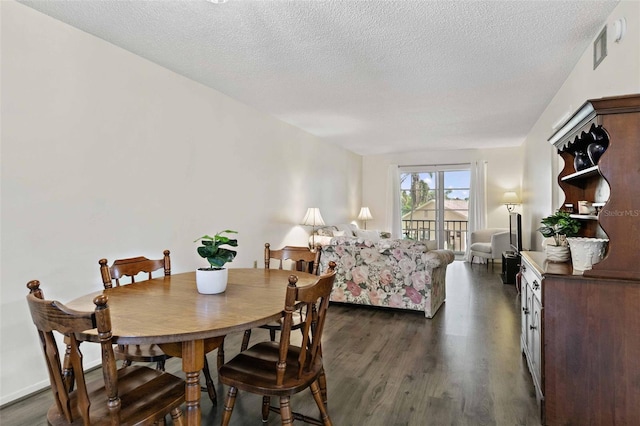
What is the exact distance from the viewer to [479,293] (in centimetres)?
495

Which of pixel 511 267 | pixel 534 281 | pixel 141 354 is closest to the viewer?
pixel 141 354

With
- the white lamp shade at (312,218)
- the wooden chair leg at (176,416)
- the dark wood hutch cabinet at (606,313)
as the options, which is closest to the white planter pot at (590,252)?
the dark wood hutch cabinet at (606,313)

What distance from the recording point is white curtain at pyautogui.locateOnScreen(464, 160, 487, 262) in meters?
7.75

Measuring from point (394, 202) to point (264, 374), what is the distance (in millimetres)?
7388

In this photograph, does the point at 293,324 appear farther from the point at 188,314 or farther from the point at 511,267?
the point at 511,267

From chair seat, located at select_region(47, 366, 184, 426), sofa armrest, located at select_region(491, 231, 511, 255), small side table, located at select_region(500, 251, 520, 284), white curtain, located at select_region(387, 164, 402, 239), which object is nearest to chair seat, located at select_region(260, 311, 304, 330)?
chair seat, located at select_region(47, 366, 184, 426)

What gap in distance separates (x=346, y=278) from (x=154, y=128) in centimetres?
257

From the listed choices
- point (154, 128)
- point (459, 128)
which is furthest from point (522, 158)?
point (154, 128)

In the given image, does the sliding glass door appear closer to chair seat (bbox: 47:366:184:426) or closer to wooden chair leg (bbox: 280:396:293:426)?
wooden chair leg (bbox: 280:396:293:426)

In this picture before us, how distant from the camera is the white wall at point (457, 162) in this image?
7574 mm

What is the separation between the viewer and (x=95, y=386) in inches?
57.7

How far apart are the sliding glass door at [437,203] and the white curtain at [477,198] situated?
0.72 ft

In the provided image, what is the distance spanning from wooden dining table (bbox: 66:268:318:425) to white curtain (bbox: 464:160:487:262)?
22.0 feet

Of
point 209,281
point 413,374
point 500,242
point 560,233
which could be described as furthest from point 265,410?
point 500,242
